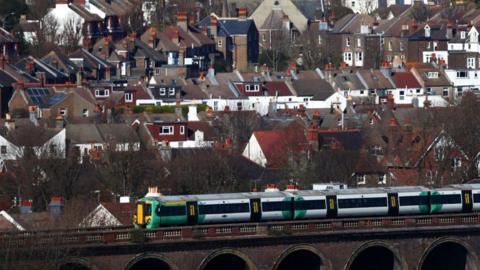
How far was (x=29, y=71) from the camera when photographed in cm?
10738

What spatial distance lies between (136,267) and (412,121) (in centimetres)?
3584

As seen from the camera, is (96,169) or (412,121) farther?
(412,121)

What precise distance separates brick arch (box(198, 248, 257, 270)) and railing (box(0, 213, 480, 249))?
0.39 m

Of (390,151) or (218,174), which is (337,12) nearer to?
(390,151)

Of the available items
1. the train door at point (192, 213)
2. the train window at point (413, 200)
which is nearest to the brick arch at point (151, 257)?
the train door at point (192, 213)

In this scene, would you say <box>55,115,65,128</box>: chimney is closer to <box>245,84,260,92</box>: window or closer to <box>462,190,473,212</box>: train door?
<box>245,84,260,92</box>: window

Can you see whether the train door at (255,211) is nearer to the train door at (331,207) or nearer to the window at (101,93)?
the train door at (331,207)

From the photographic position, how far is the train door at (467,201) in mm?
64938

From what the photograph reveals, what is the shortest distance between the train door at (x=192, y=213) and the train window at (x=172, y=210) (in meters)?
0.12

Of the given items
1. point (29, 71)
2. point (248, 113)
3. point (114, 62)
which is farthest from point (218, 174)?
point (114, 62)

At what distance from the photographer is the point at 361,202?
6362 cm

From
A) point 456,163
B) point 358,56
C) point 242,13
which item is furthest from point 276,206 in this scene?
point 242,13

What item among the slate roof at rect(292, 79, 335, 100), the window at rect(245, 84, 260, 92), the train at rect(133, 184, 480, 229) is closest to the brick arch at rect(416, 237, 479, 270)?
the train at rect(133, 184, 480, 229)

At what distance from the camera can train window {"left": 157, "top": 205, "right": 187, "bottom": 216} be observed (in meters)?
60.1
